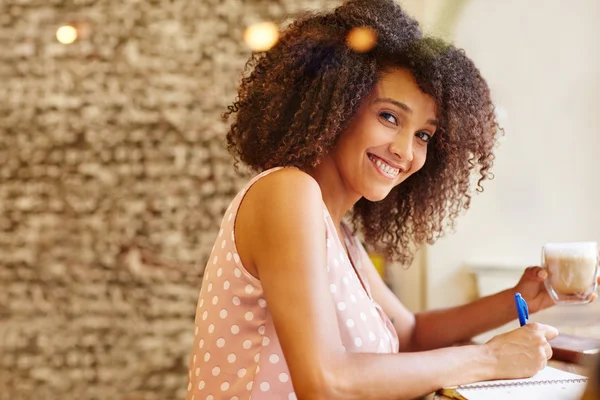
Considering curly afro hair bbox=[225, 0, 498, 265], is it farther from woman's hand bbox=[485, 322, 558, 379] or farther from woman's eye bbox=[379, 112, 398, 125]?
woman's hand bbox=[485, 322, 558, 379]

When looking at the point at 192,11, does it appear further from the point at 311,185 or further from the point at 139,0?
the point at 311,185

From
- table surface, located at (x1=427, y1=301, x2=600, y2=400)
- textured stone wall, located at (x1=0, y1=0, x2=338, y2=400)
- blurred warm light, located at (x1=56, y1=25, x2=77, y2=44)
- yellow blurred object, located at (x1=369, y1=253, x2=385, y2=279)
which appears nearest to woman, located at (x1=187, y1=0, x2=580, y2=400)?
table surface, located at (x1=427, y1=301, x2=600, y2=400)

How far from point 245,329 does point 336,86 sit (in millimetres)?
452

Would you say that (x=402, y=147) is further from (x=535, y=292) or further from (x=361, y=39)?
(x=535, y=292)

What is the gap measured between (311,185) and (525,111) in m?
1.34

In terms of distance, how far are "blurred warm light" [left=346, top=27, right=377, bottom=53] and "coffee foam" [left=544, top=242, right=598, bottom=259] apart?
55cm

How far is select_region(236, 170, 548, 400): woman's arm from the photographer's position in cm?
86

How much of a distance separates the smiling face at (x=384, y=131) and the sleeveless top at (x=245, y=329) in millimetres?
157

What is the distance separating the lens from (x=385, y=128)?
1133 millimetres

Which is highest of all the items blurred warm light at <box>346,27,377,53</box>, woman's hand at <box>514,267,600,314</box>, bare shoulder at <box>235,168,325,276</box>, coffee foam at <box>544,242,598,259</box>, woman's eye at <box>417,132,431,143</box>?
blurred warm light at <box>346,27,377,53</box>

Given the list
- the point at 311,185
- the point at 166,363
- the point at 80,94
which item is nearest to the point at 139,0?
the point at 80,94

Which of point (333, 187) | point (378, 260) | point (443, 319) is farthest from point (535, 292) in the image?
point (378, 260)

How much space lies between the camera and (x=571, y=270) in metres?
1.25

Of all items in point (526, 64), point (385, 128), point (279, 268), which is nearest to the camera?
point (279, 268)
